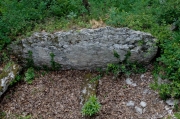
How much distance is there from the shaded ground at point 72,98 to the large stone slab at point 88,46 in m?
0.44

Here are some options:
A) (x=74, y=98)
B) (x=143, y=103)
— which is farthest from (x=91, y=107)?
(x=143, y=103)

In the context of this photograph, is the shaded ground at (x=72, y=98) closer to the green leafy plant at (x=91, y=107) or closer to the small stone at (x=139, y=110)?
the small stone at (x=139, y=110)

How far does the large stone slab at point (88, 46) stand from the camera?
597cm

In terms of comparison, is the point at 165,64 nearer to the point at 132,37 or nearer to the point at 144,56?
the point at 144,56

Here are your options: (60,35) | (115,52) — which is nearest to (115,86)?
(115,52)

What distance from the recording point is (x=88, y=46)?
6.20 meters

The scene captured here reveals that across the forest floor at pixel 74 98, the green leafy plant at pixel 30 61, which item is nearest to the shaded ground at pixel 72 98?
the forest floor at pixel 74 98

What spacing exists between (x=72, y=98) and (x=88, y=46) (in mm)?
1458

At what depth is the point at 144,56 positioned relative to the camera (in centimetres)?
611

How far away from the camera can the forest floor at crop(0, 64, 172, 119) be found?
551 centimetres

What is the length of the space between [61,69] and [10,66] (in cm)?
144

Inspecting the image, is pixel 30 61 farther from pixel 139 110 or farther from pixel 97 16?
pixel 139 110

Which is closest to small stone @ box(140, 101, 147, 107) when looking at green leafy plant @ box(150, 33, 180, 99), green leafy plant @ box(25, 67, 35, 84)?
green leafy plant @ box(150, 33, 180, 99)

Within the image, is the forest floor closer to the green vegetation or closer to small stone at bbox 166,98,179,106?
small stone at bbox 166,98,179,106
